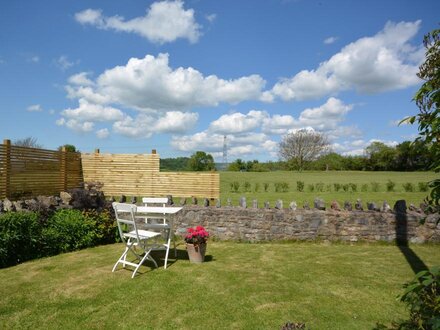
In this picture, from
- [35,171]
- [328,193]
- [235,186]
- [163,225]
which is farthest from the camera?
[235,186]

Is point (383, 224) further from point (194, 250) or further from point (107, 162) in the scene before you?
point (107, 162)

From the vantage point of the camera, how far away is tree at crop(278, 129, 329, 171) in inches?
1582

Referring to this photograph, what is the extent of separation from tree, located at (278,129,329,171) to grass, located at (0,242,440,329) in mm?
34308

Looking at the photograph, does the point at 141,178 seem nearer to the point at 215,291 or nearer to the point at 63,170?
the point at 63,170

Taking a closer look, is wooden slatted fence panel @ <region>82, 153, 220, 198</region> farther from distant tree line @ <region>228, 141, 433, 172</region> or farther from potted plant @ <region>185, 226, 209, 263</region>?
distant tree line @ <region>228, 141, 433, 172</region>

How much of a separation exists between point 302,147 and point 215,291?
3783 centimetres

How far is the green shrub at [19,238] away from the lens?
18.4 ft

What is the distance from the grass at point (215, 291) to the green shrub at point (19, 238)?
33 cm

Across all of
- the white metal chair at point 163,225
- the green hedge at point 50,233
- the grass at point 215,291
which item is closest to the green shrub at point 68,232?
the green hedge at point 50,233

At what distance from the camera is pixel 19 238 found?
582 centimetres

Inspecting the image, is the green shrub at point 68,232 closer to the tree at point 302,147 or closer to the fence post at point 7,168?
the fence post at point 7,168

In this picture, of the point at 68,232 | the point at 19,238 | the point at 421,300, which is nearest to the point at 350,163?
the point at 68,232

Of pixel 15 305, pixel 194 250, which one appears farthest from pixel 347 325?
pixel 15 305

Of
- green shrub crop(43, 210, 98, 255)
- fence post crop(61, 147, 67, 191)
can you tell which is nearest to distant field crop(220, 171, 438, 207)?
green shrub crop(43, 210, 98, 255)
